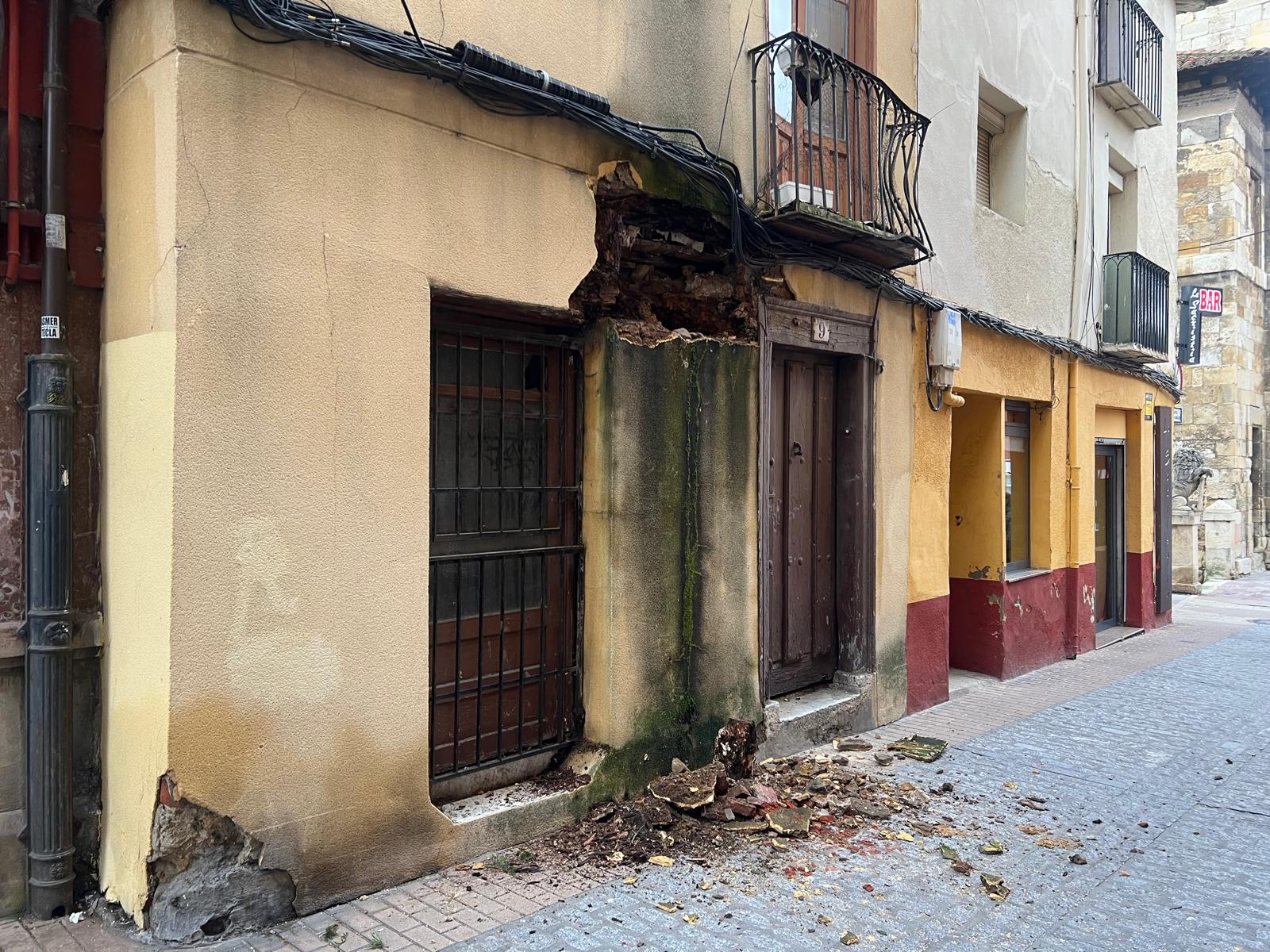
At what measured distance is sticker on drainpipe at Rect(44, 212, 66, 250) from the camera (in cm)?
348

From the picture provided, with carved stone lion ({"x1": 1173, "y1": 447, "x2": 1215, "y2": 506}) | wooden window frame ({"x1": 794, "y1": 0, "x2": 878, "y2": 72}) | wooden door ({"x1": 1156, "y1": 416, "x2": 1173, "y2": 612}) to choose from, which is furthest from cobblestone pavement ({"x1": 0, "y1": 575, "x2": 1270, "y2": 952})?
carved stone lion ({"x1": 1173, "y1": 447, "x2": 1215, "y2": 506})

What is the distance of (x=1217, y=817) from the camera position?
5359mm

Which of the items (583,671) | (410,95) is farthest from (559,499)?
(410,95)

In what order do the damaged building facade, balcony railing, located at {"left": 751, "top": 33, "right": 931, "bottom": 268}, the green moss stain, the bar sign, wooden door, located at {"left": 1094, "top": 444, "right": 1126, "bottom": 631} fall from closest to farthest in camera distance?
the damaged building facade, the green moss stain, balcony railing, located at {"left": 751, "top": 33, "right": 931, "bottom": 268}, wooden door, located at {"left": 1094, "top": 444, "right": 1126, "bottom": 631}, the bar sign

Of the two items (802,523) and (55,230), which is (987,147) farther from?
(55,230)

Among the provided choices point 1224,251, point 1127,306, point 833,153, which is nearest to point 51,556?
point 833,153

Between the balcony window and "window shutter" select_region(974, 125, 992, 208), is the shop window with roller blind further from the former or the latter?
the balcony window

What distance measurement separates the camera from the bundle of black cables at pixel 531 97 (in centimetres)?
354

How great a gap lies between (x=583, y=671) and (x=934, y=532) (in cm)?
400

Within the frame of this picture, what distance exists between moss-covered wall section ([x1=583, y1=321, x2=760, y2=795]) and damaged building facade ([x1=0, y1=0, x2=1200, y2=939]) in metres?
0.02

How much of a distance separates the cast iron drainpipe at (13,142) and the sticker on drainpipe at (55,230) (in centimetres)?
10

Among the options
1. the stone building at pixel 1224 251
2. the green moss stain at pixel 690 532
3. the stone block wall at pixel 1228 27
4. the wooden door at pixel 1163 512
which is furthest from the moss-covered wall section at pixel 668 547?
the stone block wall at pixel 1228 27

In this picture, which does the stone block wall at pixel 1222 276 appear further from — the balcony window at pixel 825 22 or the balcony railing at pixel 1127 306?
the balcony window at pixel 825 22

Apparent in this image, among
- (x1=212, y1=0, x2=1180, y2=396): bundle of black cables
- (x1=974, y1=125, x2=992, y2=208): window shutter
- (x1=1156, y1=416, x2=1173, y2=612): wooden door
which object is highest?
(x1=974, y1=125, x2=992, y2=208): window shutter
